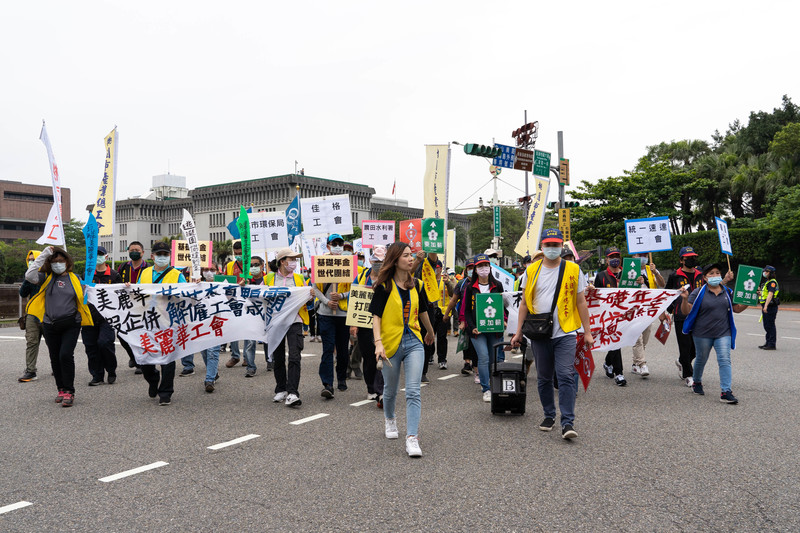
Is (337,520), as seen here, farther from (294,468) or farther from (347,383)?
(347,383)

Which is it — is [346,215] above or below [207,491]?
above

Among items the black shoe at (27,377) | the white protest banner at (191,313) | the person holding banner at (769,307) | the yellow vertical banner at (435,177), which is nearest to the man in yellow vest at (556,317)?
the white protest banner at (191,313)

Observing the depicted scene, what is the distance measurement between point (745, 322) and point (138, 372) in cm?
1829

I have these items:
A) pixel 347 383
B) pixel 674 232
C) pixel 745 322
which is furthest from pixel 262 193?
pixel 347 383

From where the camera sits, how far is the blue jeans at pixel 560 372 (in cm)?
572

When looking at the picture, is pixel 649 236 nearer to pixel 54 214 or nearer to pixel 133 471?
pixel 133 471

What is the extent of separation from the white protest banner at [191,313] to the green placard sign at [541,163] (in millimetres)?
12026

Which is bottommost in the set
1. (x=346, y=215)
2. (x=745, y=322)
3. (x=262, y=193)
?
(x=745, y=322)

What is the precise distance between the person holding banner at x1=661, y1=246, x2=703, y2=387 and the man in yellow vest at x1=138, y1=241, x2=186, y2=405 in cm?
638

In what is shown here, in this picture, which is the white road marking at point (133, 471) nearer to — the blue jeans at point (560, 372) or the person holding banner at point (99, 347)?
the blue jeans at point (560, 372)

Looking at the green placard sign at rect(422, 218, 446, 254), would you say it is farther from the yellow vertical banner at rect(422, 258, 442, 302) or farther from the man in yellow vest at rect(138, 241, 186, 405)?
the man in yellow vest at rect(138, 241, 186, 405)

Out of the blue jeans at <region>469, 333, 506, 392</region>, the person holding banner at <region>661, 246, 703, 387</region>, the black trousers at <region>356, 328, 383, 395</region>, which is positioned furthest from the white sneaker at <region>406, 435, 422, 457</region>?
the person holding banner at <region>661, 246, 703, 387</region>

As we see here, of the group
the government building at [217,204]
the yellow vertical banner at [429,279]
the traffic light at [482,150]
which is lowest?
the yellow vertical banner at [429,279]

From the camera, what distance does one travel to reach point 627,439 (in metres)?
5.63
